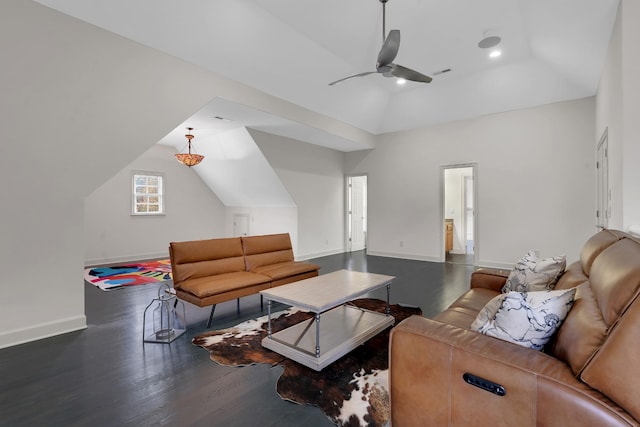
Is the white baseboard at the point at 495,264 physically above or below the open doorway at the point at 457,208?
below

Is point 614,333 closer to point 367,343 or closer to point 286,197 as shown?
point 367,343

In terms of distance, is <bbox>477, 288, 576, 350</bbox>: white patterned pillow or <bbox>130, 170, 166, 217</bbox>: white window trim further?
<bbox>130, 170, 166, 217</bbox>: white window trim

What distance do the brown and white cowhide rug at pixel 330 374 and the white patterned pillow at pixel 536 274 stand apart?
3.96ft

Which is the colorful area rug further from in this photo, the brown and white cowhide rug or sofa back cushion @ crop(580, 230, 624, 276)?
sofa back cushion @ crop(580, 230, 624, 276)

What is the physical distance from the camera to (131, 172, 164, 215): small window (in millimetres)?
7164

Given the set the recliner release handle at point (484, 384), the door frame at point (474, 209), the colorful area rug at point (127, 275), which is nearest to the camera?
the recliner release handle at point (484, 384)

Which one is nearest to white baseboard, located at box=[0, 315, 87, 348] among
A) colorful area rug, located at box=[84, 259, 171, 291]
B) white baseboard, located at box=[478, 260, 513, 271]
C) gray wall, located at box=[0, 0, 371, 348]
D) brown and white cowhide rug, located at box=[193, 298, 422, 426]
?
gray wall, located at box=[0, 0, 371, 348]

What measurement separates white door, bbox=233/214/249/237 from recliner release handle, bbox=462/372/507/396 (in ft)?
24.2

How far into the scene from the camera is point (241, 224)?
8.41m

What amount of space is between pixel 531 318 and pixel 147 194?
26.4 feet

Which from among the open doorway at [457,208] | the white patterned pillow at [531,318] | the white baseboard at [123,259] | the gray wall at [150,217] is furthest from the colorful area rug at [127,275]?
the open doorway at [457,208]

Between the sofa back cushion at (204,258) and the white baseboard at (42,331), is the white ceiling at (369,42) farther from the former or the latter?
the white baseboard at (42,331)

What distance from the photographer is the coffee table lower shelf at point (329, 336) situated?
2.34 meters

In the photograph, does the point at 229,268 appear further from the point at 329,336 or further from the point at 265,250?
the point at 329,336
